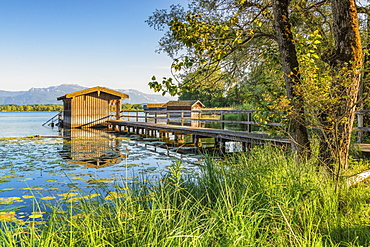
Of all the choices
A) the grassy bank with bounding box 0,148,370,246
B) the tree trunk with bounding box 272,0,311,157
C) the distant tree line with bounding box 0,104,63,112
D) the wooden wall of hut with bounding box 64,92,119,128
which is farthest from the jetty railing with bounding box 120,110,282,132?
the distant tree line with bounding box 0,104,63,112

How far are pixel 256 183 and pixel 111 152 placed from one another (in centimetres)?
770

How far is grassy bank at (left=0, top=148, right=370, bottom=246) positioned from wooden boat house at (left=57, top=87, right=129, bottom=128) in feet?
58.2

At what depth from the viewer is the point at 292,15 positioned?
691 centimetres

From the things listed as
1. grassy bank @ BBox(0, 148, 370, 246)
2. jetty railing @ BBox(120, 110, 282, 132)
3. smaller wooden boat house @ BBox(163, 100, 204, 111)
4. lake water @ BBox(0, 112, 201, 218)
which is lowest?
lake water @ BBox(0, 112, 201, 218)

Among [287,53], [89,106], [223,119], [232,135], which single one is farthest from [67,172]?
[89,106]

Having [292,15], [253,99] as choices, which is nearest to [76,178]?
[253,99]

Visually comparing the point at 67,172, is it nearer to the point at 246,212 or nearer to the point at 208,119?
the point at 208,119

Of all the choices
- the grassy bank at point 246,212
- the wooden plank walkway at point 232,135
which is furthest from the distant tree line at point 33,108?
the grassy bank at point 246,212

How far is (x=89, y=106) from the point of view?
2116 centimetres

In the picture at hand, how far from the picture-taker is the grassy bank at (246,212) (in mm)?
2137

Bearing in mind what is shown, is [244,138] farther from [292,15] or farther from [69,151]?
[69,151]

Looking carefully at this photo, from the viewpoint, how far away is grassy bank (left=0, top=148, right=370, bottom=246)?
2.14 metres

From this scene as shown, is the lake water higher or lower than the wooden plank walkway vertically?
lower

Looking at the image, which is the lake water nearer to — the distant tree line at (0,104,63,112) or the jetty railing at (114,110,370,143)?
the jetty railing at (114,110,370,143)
